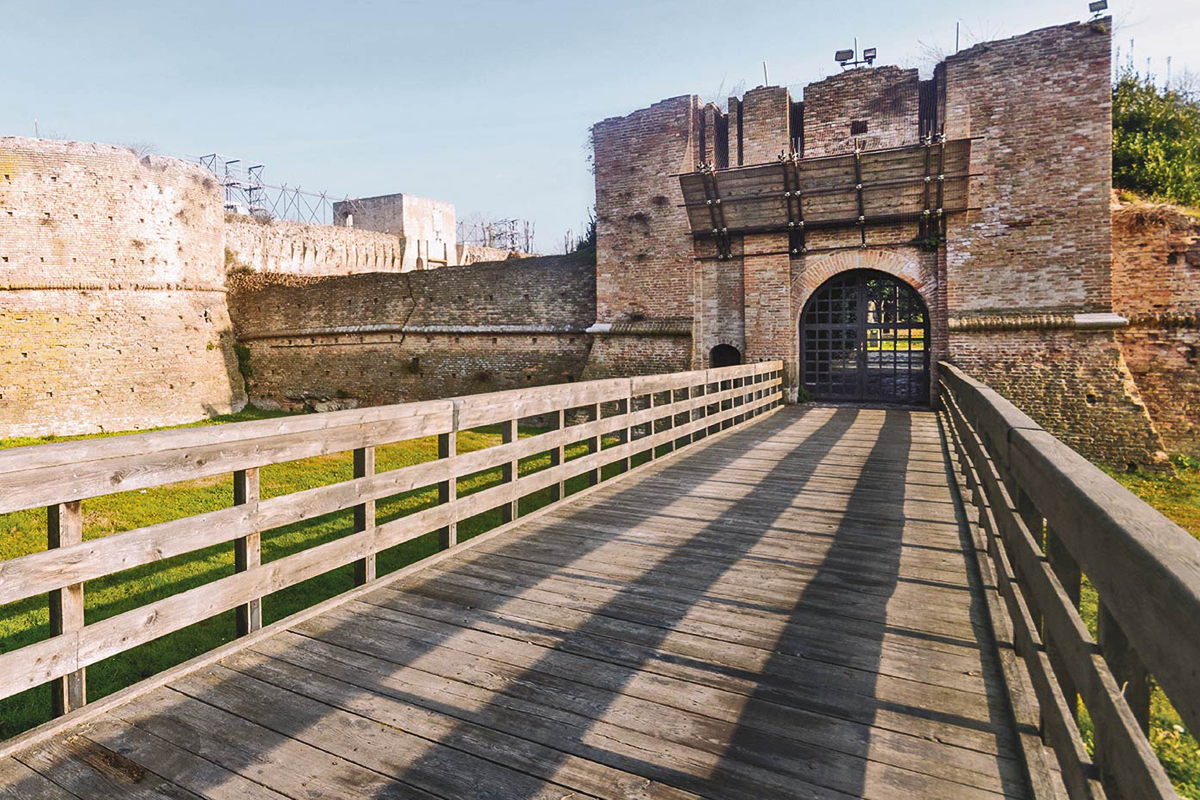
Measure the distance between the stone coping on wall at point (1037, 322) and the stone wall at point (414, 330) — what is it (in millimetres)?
7127

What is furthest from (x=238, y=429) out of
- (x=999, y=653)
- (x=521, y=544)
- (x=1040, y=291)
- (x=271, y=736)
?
(x=1040, y=291)

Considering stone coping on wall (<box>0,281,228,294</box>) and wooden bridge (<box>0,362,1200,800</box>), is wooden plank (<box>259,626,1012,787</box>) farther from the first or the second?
stone coping on wall (<box>0,281,228,294</box>)

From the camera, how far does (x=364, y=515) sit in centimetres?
334

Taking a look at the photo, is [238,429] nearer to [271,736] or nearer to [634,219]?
[271,736]

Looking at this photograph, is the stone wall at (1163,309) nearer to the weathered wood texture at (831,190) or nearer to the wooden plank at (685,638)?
the weathered wood texture at (831,190)

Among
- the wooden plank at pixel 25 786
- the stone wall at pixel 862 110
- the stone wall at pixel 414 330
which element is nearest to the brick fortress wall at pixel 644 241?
the stone wall at pixel 414 330

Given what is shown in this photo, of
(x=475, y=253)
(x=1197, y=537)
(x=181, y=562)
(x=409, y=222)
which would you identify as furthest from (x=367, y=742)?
(x=475, y=253)

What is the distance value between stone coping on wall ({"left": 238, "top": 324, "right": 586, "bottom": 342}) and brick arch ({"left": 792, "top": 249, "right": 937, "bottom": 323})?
4.63m

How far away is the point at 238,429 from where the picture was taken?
2645 millimetres

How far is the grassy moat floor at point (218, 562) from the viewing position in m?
3.74

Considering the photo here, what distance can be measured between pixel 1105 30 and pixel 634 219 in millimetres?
7845

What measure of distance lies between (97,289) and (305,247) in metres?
6.59

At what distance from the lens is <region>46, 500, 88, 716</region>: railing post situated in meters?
2.13

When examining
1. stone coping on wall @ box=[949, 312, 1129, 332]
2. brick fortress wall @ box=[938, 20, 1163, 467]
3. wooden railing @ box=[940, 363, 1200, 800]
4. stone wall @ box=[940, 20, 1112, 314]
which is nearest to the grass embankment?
wooden railing @ box=[940, 363, 1200, 800]
